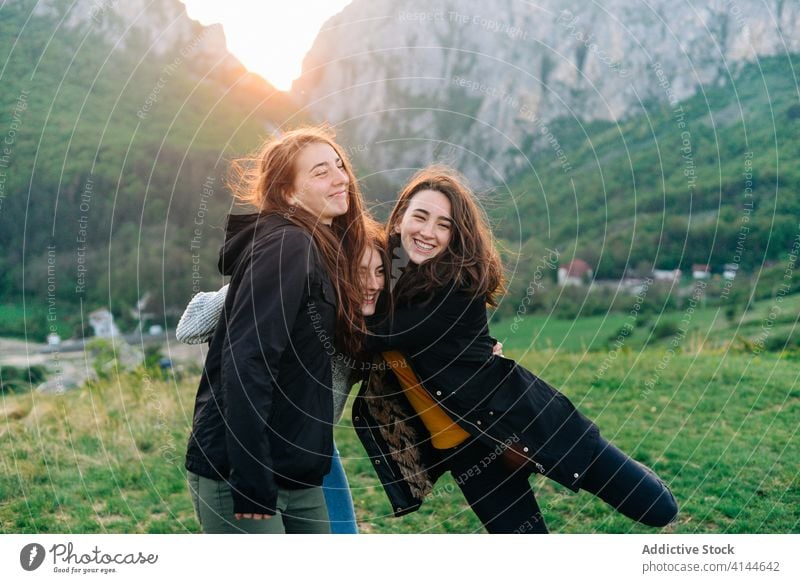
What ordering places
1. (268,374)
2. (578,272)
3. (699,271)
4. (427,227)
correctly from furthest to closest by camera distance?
(578,272) < (699,271) < (427,227) < (268,374)

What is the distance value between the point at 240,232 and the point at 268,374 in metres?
0.64

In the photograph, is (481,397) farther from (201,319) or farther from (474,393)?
(201,319)

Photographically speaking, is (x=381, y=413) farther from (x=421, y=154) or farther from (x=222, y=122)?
(x=222, y=122)

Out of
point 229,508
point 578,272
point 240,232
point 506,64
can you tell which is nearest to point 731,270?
point 506,64

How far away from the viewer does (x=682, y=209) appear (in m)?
34.0

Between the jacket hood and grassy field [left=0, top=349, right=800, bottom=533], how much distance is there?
8.87 feet

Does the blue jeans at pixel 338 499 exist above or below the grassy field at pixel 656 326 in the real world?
above

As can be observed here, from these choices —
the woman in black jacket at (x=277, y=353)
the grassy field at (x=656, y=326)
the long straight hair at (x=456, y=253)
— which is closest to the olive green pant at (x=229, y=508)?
the woman in black jacket at (x=277, y=353)

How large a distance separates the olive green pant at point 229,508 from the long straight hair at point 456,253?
3.18 feet

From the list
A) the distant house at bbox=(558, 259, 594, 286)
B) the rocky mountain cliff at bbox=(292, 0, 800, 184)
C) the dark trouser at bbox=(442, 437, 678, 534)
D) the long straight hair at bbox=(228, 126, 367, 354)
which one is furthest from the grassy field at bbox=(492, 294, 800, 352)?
the long straight hair at bbox=(228, 126, 367, 354)

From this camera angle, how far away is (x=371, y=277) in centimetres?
355

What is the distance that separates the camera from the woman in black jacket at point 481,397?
3539 millimetres
